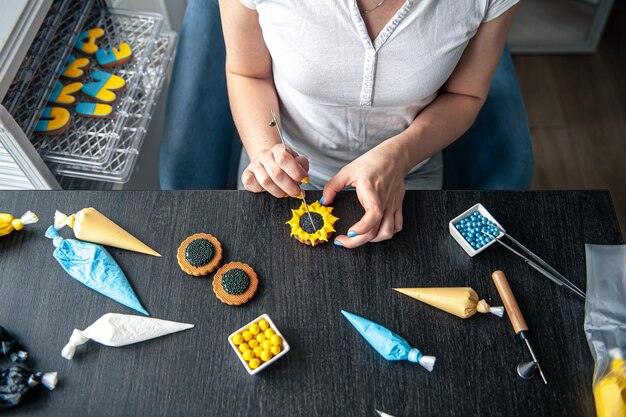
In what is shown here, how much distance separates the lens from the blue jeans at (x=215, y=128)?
3.88 feet

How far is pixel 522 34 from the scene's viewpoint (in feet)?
7.14

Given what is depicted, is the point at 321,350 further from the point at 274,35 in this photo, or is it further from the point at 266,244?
the point at 274,35

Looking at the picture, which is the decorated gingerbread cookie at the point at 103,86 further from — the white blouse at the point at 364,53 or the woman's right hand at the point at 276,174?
the woman's right hand at the point at 276,174

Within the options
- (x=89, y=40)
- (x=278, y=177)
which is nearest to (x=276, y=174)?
(x=278, y=177)

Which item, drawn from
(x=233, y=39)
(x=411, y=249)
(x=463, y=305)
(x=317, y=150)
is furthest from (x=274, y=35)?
(x=463, y=305)

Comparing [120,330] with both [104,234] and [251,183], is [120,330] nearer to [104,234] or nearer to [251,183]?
[104,234]

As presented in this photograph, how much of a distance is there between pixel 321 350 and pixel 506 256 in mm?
317

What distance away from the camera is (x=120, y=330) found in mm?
774

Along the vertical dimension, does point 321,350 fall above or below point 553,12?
above

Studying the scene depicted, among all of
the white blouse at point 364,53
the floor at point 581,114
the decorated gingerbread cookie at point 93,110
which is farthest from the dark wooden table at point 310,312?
the floor at point 581,114

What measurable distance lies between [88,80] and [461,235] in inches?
34.8

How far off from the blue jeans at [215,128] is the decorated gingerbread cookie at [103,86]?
0.12 meters

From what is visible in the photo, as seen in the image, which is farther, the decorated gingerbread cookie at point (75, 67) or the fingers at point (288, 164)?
the decorated gingerbread cookie at point (75, 67)

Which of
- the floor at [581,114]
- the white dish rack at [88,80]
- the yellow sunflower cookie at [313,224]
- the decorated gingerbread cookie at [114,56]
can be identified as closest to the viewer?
the yellow sunflower cookie at [313,224]
